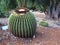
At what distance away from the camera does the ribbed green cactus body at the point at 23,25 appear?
5.30 meters

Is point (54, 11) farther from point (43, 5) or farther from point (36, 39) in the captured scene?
point (36, 39)

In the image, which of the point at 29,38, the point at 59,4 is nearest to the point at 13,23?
the point at 29,38

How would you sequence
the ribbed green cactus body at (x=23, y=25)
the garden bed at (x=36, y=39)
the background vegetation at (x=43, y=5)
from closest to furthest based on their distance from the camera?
the garden bed at (x=36, y=39) → the ribbed green cactus body at (x=23, y=25) → the background vegetation at (x=43, y=5)

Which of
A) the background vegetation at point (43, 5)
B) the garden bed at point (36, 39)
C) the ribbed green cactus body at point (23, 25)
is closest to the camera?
the garden bed at point (36, 39)

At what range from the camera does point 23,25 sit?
529cm

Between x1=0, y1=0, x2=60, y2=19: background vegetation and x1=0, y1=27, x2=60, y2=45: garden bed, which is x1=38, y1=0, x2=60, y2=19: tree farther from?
x1=0, y1=27, x2=60, y2=45: garden bed

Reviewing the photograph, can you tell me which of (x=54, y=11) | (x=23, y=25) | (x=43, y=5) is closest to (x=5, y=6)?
(x=43, y=5)

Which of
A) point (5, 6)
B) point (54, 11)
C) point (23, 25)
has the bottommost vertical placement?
point (54, 11)

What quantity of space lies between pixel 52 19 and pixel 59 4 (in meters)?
0.86

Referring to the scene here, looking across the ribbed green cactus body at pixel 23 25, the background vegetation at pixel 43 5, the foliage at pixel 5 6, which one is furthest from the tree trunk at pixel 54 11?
the ribbed green cactus body at pixel 23 25

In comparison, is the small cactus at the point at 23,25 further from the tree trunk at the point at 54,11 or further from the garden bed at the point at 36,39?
the tree trunk at the point at 54,11

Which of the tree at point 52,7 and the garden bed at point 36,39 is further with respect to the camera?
the tree at point 52,7

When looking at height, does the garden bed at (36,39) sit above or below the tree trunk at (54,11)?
below

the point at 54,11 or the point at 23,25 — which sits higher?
the point at 23,25
